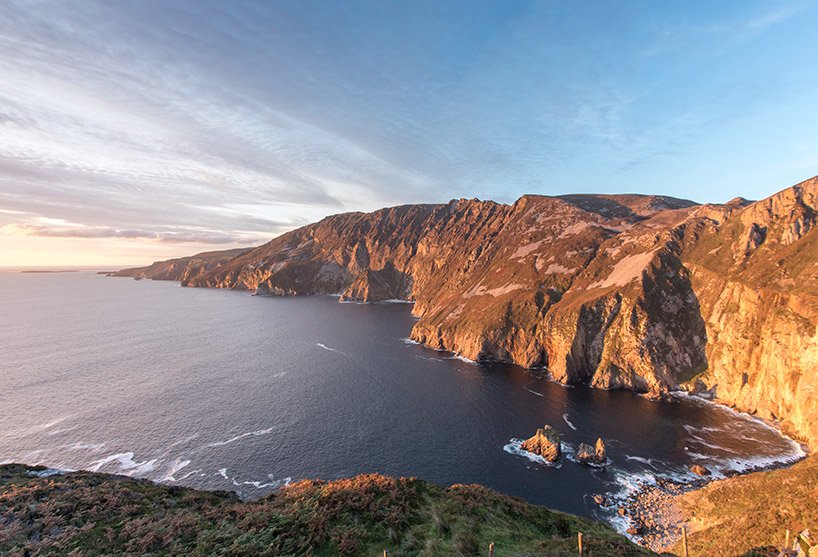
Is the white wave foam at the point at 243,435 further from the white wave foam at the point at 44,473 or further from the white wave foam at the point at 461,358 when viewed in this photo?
the white wave foam at the point at 461,358

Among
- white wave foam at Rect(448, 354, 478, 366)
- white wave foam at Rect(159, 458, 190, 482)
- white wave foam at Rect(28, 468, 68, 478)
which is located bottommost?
white wave foam at Rect(159, 458, 190, 482)

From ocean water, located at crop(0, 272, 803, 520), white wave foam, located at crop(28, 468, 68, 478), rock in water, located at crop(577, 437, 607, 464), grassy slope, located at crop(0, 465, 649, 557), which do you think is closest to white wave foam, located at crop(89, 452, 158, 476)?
ocean water, located at crop(0, 272, 803, 520)

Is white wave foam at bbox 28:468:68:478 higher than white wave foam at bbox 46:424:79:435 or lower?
higher

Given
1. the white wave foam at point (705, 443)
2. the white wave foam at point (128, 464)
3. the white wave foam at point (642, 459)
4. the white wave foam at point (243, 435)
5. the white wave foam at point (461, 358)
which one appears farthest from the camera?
the white wave foam at point (461, 358)

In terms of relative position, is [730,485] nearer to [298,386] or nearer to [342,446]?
[342,446]

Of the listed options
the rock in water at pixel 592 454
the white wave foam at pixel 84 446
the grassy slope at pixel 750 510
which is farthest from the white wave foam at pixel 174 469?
the grassy slope at pixel 750 510

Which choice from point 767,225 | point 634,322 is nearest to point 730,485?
Result: point 634,322

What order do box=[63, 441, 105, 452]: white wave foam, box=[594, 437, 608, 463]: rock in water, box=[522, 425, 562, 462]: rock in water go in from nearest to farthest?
box=[594, 437, 608, 463]: rock in water < box=[522, 425, 562, 462]: rock in water < box=[63, 441, 105, 452]: white wave foam

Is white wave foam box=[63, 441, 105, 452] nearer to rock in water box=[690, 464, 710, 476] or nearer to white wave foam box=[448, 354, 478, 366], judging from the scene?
white wave foam box=[448, 354, 478, 366]
